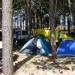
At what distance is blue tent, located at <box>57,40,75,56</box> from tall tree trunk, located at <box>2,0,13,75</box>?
239 inches

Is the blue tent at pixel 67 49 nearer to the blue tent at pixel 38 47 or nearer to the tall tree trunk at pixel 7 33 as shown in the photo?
the blue tent at pixel 38 47

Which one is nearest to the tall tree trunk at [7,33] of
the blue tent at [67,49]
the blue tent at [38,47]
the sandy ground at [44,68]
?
the sandy ground at [44,68]

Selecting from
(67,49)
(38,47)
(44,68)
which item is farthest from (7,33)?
(67,49)

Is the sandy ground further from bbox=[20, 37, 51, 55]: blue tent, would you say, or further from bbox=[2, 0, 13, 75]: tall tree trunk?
bbox=[20, 37, 51, 55]: blue tent


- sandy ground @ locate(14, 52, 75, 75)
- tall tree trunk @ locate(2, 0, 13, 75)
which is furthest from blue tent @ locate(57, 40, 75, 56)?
tall tree trunk @ locate(2, 0, 13, 75)

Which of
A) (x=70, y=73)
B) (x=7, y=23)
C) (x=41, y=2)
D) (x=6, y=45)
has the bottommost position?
(x=70, y=73)

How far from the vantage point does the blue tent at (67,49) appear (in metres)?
16.4

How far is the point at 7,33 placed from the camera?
416 inches

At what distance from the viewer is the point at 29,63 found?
506 inches

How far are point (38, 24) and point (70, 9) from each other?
16.3 m

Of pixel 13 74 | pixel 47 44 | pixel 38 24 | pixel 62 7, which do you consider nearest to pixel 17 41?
pixel 47 44

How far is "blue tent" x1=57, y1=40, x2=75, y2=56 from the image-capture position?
16.4 metres

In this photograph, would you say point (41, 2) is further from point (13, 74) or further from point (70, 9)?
point (13, 74)

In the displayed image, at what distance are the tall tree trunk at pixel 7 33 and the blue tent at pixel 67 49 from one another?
239 inches
